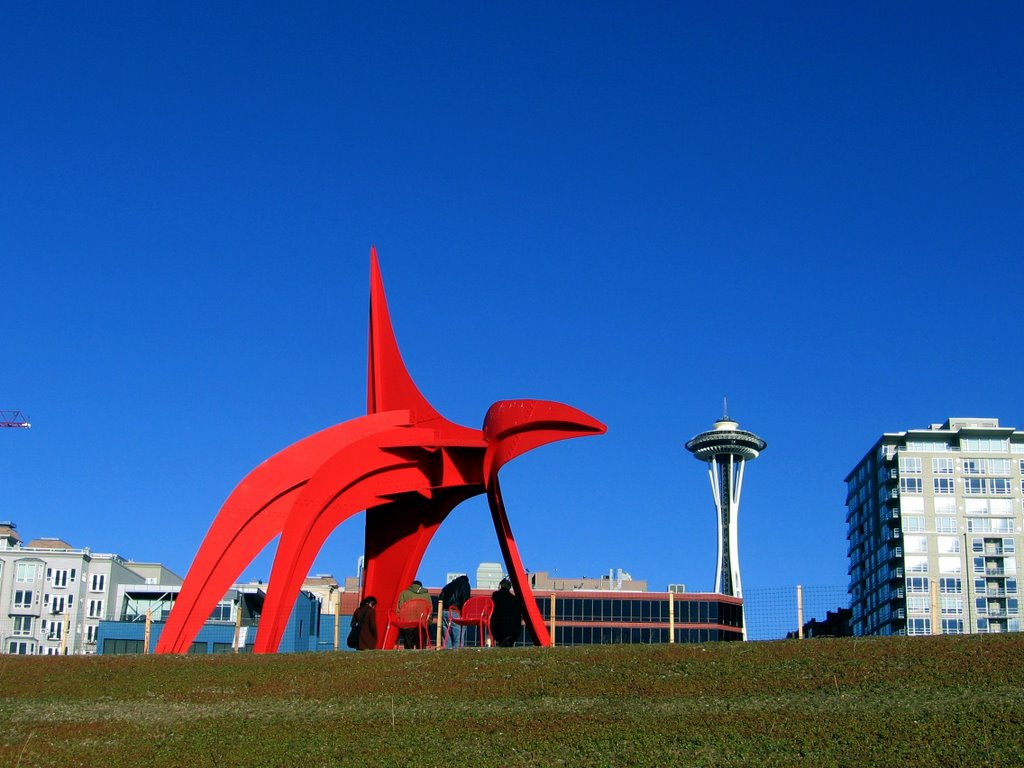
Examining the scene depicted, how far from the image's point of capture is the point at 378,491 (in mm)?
33531

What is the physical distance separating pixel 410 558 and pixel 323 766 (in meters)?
18.3

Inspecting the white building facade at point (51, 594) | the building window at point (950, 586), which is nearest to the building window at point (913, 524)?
the building window at point (950, 586)

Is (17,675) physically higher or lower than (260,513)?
lower

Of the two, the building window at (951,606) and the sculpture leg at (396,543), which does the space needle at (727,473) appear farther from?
the sculpture leg at (396,543)

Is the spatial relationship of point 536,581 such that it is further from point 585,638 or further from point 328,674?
point 328,674

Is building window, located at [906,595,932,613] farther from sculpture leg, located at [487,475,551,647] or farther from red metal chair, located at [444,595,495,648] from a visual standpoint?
red metal chair, located at [444,595,495,648]

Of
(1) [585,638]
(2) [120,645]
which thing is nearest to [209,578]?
(2) [120,645]

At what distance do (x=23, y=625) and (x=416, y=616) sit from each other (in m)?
55.3

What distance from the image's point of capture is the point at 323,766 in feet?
56.7

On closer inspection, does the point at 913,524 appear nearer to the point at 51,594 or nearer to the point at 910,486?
the point at 910,486

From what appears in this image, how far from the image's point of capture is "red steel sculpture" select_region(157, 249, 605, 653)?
30.8m

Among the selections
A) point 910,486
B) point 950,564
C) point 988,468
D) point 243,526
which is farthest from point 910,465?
point 243,526

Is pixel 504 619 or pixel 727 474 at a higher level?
pixel 727 474

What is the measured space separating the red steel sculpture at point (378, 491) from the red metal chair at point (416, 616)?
1435mm
